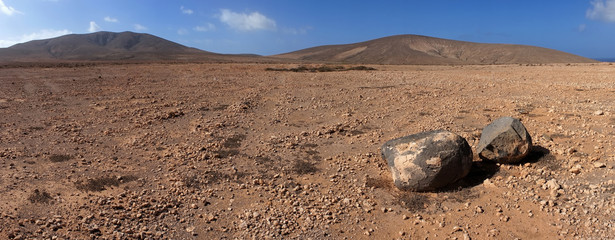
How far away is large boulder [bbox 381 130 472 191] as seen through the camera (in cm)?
539

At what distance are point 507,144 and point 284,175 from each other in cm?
388

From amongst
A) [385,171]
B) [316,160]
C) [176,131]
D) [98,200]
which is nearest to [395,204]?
[385,171]

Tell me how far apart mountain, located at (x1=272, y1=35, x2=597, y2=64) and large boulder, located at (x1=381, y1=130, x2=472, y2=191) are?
204 feet

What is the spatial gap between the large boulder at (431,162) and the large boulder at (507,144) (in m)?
0.68

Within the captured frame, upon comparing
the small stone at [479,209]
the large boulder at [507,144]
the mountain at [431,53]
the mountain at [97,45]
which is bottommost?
the small stone at [479,209]

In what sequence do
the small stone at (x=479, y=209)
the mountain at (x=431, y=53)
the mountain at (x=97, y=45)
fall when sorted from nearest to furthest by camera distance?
the small stone at (x=479, y=209) → the mountain at (x=431, y=53) → the mountain at (x=97, y=45)

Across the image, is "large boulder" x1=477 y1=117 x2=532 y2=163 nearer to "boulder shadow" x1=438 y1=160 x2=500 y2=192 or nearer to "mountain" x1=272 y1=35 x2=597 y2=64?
"boulder shadow" x1=438 y1=160 x2=500 y2=192

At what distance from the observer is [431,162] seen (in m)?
5.39

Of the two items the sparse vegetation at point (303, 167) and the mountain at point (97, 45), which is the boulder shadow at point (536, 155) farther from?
the mountain at point (97, 45)

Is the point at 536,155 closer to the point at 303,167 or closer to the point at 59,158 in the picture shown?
the point at 303,167

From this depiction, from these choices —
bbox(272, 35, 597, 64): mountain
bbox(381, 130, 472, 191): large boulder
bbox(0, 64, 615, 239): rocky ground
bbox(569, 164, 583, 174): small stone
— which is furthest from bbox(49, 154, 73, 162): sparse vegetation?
bbox(272, 35, 597, 64): mountain

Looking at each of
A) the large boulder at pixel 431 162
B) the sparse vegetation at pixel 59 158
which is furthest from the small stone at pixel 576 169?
the sparse vegetation at pixel 59 158

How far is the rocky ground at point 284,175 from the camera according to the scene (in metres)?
4.61

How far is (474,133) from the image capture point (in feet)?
25.9
